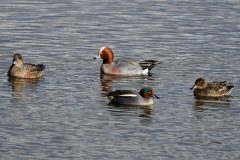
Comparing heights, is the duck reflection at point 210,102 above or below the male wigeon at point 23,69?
below

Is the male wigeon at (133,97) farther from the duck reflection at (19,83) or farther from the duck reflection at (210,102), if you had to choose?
the duck reflection at (19,83)

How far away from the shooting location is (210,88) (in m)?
29.6

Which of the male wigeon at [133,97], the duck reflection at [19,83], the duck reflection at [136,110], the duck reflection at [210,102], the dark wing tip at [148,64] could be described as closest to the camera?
the duck reflection at [136,110]

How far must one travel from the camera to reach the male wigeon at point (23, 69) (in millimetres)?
31547

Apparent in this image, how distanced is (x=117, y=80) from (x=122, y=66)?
83 centimetres

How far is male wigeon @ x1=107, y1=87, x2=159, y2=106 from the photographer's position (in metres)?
28.1

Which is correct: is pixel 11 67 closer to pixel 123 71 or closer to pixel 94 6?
pixel 123 71

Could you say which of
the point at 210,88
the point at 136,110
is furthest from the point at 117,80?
the point at 136,110

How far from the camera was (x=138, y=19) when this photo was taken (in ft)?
134

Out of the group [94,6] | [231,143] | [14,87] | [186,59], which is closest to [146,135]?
[231,143]

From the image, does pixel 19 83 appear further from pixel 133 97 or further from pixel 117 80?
pixel 133 97

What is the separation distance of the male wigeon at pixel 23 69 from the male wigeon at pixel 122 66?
8.11 feet

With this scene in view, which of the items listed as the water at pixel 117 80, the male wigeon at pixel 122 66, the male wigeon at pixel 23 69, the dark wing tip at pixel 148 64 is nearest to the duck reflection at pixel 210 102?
the water at pixel 117 80

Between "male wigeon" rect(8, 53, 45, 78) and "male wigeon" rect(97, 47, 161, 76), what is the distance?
247 centimetres
